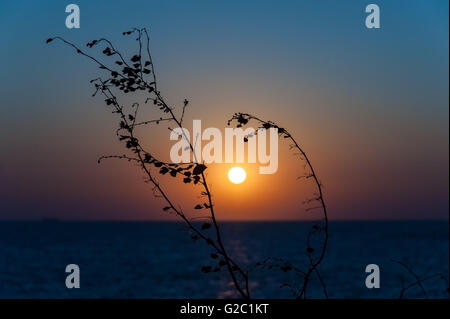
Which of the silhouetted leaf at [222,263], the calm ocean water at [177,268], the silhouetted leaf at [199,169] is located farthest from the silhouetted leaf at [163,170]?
the calm ocean water at [177,268]

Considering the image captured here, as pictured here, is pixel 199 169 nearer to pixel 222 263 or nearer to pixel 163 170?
pixel 163 170

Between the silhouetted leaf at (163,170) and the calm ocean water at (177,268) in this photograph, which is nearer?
the silhouetted leaf at (163,170)

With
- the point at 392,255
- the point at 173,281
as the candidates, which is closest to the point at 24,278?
the point at 173,281

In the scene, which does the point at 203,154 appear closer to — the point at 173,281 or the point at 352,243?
the point at 173,281

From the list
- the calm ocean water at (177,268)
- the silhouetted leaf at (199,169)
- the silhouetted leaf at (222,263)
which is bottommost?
the silhouetted leaf at (222,263)

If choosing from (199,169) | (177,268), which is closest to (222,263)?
(199,169)

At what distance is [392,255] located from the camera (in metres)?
64.8

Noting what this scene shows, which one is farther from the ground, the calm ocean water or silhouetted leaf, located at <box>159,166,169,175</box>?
the calm ocean water

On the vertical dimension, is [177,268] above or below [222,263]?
above

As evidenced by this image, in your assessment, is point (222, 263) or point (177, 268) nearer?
point (222, 263)

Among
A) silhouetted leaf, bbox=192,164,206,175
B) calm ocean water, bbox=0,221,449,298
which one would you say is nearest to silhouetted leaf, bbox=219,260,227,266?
silhouetted leaf, bbox=192,164,206,175

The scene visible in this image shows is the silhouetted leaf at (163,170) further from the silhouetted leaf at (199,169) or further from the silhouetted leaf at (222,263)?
the silhouetted leaf at (222,263)

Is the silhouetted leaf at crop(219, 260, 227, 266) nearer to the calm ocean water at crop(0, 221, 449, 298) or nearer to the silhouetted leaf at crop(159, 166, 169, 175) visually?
the silhouetted leaf at crop(159, 166, 169, 175)
